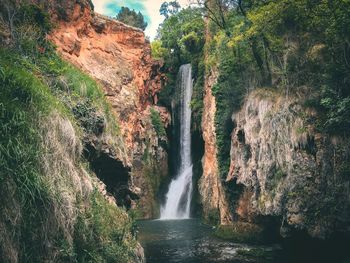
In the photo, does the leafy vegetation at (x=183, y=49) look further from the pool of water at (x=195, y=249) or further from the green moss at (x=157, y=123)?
the pool of water at (x=195, y=249)

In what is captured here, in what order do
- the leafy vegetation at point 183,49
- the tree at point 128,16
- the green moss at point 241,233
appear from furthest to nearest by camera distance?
the tree at point 128,16, the leafy vegetation at point 183,49, the green moss at point 241,233

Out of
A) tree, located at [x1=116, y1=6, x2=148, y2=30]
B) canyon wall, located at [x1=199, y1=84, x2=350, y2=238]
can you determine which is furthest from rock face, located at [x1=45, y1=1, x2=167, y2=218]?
tree, located at [x1=116, y1=6, x2=148, y2=30]

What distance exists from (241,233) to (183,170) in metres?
15.3

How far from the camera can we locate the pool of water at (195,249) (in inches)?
536

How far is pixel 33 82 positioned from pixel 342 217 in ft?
34.4

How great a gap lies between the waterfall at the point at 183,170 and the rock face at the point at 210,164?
271cm

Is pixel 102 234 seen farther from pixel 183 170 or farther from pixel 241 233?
pixel 183 170

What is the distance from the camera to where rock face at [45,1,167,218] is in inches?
724

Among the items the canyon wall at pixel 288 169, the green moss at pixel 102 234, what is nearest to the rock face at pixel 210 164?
the canyon wall at pixel 288 169

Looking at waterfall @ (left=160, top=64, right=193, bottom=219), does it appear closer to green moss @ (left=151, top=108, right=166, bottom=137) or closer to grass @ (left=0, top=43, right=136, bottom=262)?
green moss @ (left=151, top=108, right=166, bottom=137)

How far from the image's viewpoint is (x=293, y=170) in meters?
14.1

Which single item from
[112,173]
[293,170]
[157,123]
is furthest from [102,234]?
[157,123]

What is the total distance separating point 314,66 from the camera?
15211 mm

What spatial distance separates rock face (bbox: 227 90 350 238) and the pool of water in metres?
1.46
